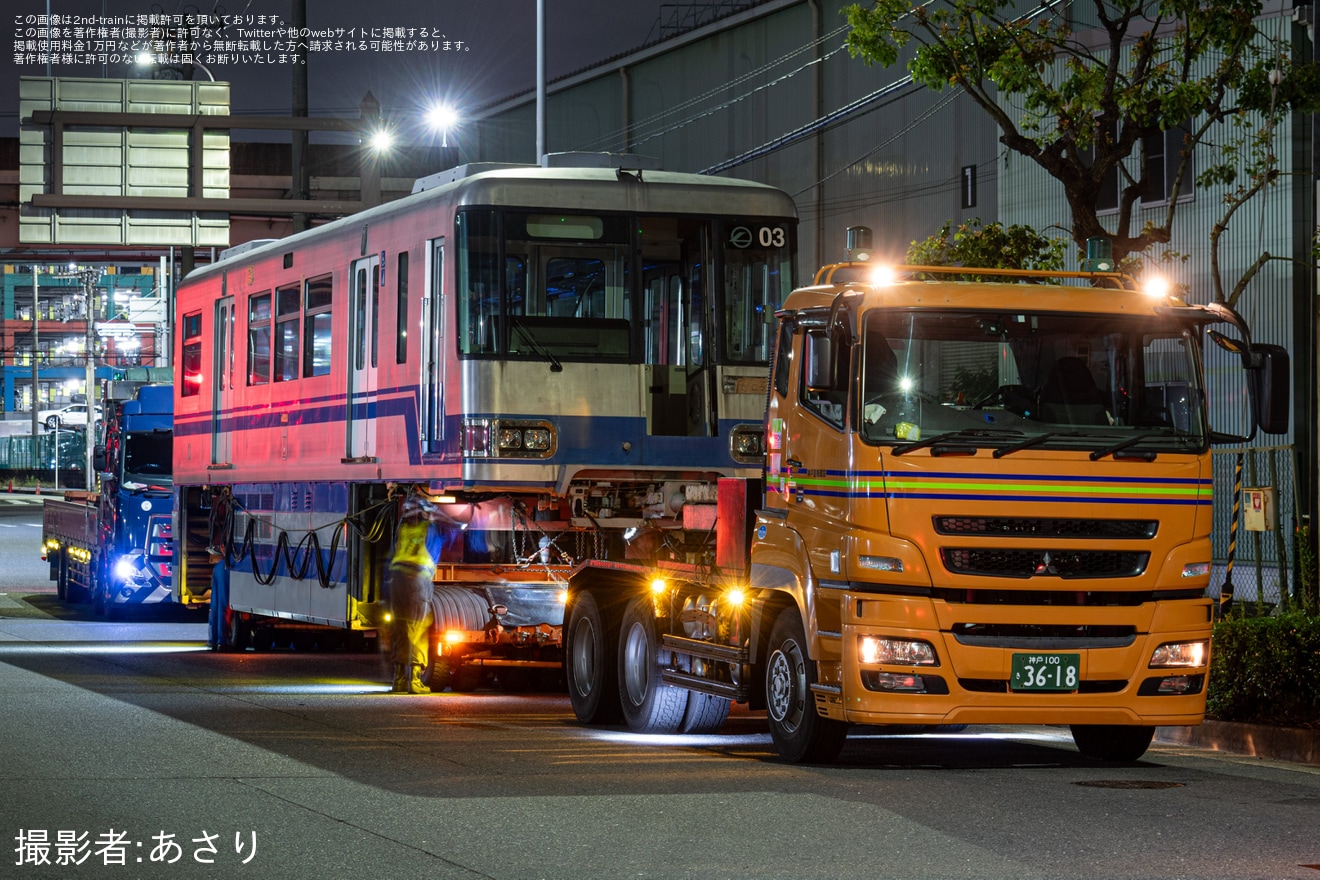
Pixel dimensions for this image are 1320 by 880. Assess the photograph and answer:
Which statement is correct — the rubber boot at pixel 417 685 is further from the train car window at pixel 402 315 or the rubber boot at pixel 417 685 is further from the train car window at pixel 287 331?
the train car window at pixel 287 331

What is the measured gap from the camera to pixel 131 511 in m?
29.6

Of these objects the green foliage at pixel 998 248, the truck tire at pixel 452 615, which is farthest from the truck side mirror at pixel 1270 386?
the green foliage at pixel 998 248

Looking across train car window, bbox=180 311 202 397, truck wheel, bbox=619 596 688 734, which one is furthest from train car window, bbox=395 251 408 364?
train car window, bbox=180 311 202 397

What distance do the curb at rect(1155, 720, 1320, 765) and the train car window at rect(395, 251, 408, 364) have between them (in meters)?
7.34

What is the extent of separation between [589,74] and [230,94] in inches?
766

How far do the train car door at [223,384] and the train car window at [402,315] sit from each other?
5.73 m

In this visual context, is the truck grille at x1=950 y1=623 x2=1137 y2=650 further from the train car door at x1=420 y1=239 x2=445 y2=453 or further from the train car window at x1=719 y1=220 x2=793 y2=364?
the train car door at x1=420 y1=239 x2=445 y2=453

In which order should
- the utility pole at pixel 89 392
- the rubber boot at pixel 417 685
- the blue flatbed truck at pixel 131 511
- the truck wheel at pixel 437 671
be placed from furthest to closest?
the utility pole at pixel 89 392 → the blue flatbed truck at pixel 131 511 → the rubber boot at pixel 417 685 → the truck wheel at pixel 437 671

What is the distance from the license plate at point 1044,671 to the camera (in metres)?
11.5

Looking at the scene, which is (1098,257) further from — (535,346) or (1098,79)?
(1098,79)

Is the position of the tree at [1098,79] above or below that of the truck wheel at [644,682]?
above

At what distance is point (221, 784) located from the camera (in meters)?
11.1

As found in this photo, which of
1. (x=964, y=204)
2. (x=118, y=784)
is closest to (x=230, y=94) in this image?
(x=964, y=204)

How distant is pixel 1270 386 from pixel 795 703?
345 cm
